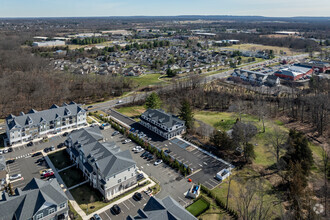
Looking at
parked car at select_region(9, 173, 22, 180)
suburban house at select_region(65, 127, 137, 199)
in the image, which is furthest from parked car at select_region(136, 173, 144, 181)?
parked car at select_region(9, 173, 22, 180)

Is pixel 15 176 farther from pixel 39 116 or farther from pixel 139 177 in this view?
pixel 139 177

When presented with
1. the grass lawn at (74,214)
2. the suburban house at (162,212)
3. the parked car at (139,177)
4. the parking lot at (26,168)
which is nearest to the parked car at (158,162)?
the parked car at (139,177)

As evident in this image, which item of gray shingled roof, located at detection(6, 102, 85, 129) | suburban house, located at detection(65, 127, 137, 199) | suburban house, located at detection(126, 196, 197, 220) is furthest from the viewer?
gray shingled roof, located at detection(6, 102, 85, 129)

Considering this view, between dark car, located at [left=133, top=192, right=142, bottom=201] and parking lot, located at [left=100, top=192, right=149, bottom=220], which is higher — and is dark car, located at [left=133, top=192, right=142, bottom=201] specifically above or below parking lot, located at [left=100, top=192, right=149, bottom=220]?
above

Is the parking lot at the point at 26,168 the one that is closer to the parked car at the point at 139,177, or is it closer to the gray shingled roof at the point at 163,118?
the parked car at the point at 139,177

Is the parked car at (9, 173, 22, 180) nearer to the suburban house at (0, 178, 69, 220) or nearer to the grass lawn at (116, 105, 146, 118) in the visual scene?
the suburban house at (0, 178, 69, 220)

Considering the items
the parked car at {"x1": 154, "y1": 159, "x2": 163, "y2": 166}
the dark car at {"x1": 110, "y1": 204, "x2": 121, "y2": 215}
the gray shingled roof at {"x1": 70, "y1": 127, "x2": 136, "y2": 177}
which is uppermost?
the gray shingled roof at {"x1": 70, "y1": 127, "x2": 136, "y2": 177}

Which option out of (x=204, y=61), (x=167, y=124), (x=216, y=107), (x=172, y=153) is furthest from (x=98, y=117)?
(x=204, y=61)

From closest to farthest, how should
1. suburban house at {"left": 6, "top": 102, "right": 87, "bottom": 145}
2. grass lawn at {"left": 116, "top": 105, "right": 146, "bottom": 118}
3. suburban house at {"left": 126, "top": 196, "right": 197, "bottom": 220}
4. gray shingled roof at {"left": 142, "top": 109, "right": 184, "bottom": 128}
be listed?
suburban house at {"left": 126, "top": 196, "right": 197, "bottom": 220}, suburban house at {"left": 6, "top": 102, "right": 87, "bottom": 145}, gray shingled roof at {"left": 142, "top": 109, "right": 184, "bottom": 128}, grass lawn at {"left": 116, "top": 105, "right": 146, "bottom": 118}
